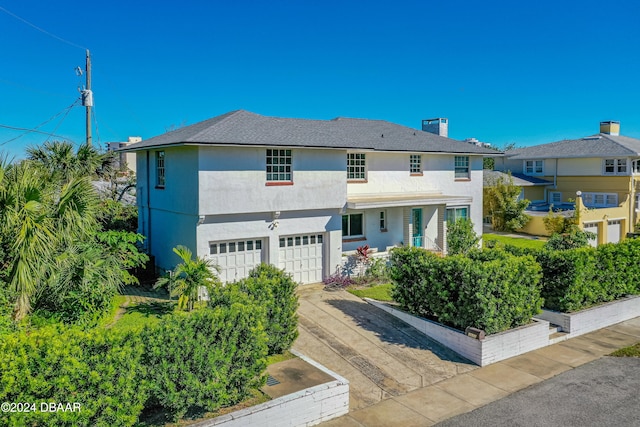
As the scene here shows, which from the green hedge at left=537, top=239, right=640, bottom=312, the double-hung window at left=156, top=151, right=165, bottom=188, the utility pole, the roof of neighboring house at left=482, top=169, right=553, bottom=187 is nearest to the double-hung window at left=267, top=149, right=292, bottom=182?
the double-hung window at left=156, top=151, right=165, bottom=188

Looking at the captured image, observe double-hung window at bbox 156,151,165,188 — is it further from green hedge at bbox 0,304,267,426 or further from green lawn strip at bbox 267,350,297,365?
green hedge at bbox 0,304,267,426

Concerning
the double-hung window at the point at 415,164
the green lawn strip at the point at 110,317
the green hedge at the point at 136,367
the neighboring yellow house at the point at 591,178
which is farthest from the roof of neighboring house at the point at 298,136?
the neighboring yellow house at the point at 591,178

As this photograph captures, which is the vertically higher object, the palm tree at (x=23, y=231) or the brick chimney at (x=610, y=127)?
the brick chimney at (x=610, y=127)

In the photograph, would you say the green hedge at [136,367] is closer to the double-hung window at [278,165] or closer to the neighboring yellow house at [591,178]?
the double-hung window at [278,165]

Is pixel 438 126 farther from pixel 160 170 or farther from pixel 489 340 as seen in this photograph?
pixel 489 340

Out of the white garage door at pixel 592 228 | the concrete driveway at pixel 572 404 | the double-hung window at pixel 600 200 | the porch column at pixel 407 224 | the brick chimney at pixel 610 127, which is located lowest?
the concrete driveway at pixel 572 404
